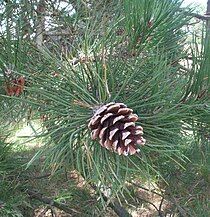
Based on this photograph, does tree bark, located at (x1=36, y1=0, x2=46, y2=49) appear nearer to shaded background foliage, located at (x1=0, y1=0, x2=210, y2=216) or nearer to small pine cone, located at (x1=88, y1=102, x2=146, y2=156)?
shaded background foliage, located at (x1=0, y1=0, x2=210, y2=216)

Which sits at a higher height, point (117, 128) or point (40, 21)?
point (40, 21)

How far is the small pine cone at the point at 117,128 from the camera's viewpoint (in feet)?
1.33

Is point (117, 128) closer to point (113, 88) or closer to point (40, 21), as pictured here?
point (113, 88)

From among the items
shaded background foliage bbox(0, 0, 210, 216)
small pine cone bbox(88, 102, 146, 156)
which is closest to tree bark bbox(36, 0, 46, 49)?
shaded background foliage bbox(0, 0, 210, 216)

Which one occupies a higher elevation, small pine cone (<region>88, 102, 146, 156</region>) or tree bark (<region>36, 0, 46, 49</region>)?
tree bark (<region>36, 0, 46, 49</region>)

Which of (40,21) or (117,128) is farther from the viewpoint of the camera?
(40,21)

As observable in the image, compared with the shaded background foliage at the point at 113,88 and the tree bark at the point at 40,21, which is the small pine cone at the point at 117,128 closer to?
the shaded background foliage at the point at 113,88

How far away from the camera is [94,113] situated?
452 mm

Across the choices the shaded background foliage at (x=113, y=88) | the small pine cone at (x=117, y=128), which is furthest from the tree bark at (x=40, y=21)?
the small pine cone at (x=117, y=128)

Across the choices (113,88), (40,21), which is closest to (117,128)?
(113,88)

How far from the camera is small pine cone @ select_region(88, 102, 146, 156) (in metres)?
0.41

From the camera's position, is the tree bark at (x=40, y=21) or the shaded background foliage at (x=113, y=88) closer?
Result: the shaded background foliage at (x=113, y=88)

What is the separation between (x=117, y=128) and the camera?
→ 16.1 inches

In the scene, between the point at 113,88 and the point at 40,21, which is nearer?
the point at 113,88
